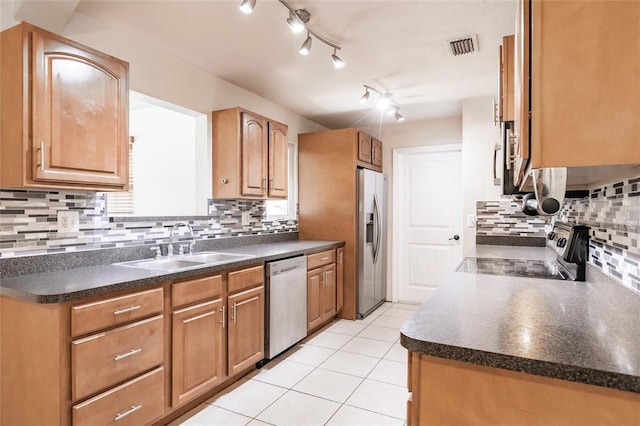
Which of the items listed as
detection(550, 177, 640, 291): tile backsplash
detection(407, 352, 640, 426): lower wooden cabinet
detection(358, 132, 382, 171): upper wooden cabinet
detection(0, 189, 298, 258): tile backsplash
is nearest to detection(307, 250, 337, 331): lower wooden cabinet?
detection(0, 189, 298, 258): tile backsplash

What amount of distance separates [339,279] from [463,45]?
98.4 inches

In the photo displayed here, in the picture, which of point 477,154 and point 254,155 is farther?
point 477,154

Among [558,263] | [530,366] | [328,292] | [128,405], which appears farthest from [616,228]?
[328,292]

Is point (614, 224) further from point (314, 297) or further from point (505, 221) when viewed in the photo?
point (314, 297)

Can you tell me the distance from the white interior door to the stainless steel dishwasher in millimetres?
1955

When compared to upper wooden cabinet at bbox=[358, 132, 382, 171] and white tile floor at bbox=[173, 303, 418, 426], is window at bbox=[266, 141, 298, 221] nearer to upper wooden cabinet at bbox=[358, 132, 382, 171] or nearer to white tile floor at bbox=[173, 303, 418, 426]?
upper wooden cabinet at bbox=[358, 132, 382, 171]

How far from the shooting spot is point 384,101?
3.69 metres

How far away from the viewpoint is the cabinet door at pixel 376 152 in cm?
439

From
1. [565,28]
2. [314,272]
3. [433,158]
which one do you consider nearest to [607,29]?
[565,28]

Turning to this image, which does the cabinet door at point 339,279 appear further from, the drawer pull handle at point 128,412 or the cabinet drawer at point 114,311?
the drawer pull handle at point 128,412

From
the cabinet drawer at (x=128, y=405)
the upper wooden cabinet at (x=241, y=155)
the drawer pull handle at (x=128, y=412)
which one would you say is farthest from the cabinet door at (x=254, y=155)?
the drawer pull handle at (x=128, y=412)

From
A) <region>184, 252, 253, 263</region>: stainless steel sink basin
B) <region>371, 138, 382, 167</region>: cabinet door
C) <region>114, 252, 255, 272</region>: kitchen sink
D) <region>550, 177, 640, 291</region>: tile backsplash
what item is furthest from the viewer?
<region>371, 138, 382, 167</region>: cabinet door

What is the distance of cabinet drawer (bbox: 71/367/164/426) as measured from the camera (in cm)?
155

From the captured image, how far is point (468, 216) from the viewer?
3688 millimetres
